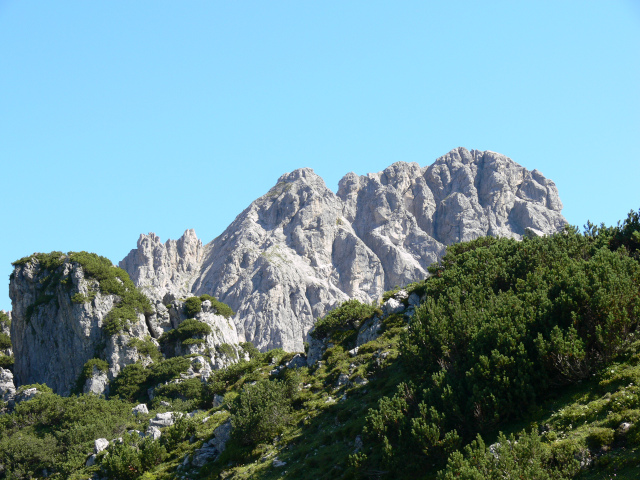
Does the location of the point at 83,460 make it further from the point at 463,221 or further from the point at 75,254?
the point at 463,221

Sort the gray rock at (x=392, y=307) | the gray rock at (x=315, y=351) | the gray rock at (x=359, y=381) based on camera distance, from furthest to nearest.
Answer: the gray rock at (x=315, y=351) < the gray rock at (x=392, y=307) < the gray rock at (x=359, y=381)

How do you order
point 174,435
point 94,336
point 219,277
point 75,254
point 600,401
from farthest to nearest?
point 219,277
point 75,254
point 94,336
point 174,435
point 600,401

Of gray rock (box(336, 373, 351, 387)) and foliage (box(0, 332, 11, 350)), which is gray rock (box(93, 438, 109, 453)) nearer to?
gray rock (box(336, 373, 351, 387))

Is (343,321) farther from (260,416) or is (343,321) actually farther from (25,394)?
(25,394)

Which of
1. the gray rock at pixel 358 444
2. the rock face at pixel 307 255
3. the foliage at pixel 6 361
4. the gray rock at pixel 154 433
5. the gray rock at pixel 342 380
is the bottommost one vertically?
the gray rock at pixel 358 444

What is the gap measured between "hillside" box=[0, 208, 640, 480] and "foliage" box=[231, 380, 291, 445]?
0.32 feet

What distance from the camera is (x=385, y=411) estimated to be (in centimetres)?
2270

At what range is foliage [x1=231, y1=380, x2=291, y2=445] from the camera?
3067 cm

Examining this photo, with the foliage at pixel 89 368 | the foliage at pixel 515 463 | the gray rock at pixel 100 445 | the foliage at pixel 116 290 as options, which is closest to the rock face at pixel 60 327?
the foliage at pixel 116 290

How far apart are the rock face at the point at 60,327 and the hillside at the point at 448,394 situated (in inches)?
981

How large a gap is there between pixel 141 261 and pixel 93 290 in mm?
113263

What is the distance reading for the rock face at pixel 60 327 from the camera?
71.8m

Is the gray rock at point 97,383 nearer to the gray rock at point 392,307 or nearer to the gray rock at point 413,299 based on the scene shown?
the gray rock at point 392,307

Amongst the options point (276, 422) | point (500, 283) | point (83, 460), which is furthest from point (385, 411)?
point (83, 460)
